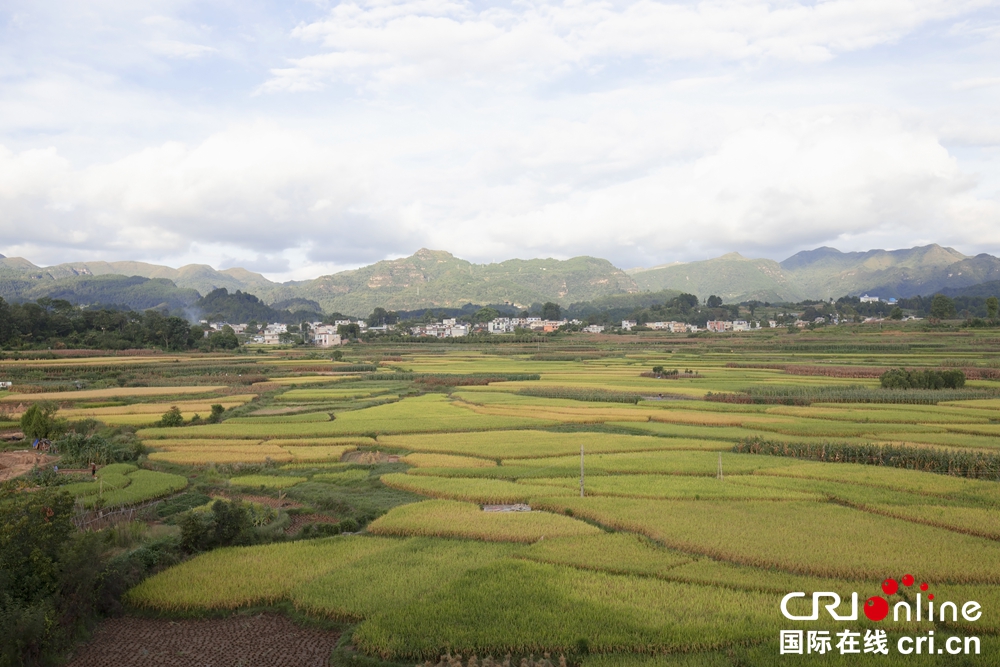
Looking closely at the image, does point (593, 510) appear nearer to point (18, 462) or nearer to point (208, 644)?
point (208, 644)

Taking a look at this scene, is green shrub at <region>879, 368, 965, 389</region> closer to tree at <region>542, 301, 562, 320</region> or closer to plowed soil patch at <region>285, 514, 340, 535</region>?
plowed soil patch at <region>285, 514, 340, 535</region>

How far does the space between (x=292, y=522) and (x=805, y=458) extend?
16984mm

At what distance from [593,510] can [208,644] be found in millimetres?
8862

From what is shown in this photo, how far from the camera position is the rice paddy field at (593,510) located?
955 cm

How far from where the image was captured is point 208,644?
9.82 m

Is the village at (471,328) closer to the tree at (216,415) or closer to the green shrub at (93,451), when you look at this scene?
the tree at (216,415)

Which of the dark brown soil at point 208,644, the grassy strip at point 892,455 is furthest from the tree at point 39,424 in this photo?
the grassy strip at point 892,455

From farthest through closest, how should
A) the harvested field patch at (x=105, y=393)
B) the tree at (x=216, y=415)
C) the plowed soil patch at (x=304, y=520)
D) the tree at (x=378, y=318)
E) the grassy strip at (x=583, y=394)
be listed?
the tree at (x=378, y=318) → the grassy strip at (x=583, y=394) → the harvested field patch at (x=105, y=393) → the tree at (x=216, y=415) → the plowed soil patch at (x=304, y=520)

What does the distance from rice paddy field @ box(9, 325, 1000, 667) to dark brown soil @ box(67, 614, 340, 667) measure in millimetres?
408

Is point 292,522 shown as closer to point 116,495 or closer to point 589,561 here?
point 116,495

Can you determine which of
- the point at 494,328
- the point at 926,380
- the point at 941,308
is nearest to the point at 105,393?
the point at 926,380

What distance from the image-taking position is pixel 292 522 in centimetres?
1606

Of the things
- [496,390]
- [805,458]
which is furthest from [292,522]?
[496,390]

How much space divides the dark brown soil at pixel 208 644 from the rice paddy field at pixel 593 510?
41 cm
